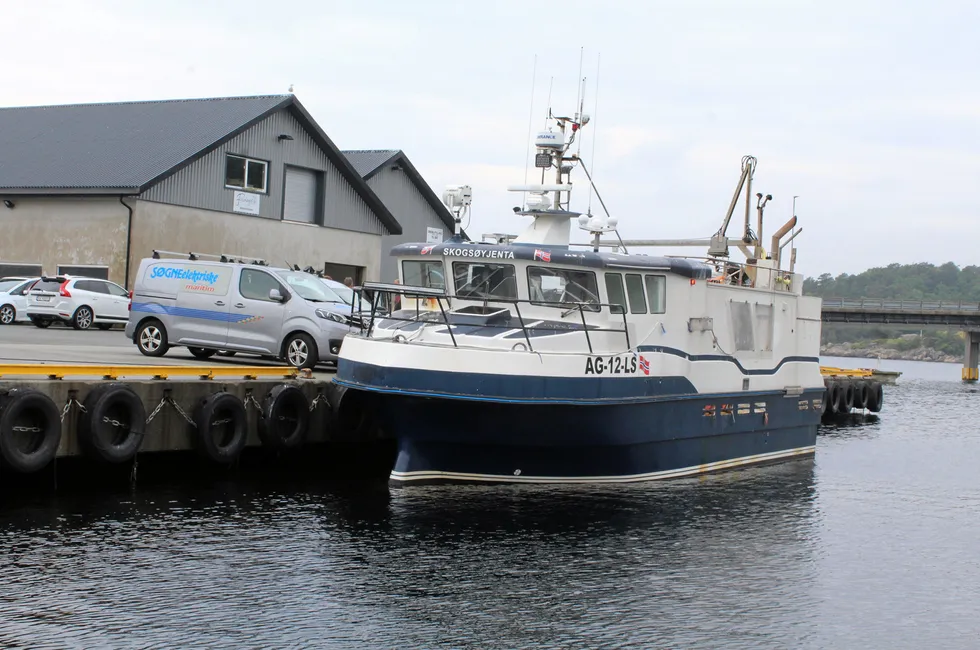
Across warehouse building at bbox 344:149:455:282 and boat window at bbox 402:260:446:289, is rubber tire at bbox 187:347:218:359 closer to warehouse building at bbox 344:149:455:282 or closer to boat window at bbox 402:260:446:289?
boat window at bbox 402:260:446:289

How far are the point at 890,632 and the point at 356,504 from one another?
22.8 feet

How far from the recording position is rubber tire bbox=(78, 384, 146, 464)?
46.0ft

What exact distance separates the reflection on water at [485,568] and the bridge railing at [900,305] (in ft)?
221

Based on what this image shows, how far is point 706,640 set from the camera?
9.95 meters

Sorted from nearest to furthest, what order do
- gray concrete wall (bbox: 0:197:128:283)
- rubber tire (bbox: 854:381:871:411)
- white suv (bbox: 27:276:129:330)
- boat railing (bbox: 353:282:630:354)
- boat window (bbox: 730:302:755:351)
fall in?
boat railing (bbox: 353:282:630:354), boat window (bbox: 730:302:755:351), white suv (bbox: 27:276:129:330), gray concrete wall (bbox: 0:197:128:283), rubber tire (bbox: 854:381:871:411)

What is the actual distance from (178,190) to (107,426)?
1952cm

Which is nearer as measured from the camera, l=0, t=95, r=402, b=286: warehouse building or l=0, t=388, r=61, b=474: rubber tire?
l=0, t=388, r=61, b=474: rubber tire

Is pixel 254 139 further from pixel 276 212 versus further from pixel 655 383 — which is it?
pixel 655 383

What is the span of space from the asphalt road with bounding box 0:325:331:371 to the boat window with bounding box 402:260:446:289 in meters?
3.98

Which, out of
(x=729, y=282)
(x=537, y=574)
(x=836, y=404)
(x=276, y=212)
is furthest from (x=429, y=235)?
(x=537, y=574)

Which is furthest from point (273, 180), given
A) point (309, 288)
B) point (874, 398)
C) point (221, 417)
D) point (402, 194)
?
point (221, 417)

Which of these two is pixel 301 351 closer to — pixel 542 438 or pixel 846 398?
pixel 542 438

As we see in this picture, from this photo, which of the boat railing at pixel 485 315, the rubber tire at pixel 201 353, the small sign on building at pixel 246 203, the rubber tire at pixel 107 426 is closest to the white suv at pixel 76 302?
the small sign on building at pixel 246 203

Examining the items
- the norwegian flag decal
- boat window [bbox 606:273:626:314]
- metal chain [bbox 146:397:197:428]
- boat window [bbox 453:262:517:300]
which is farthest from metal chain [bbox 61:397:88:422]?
the norwegian flag decal
